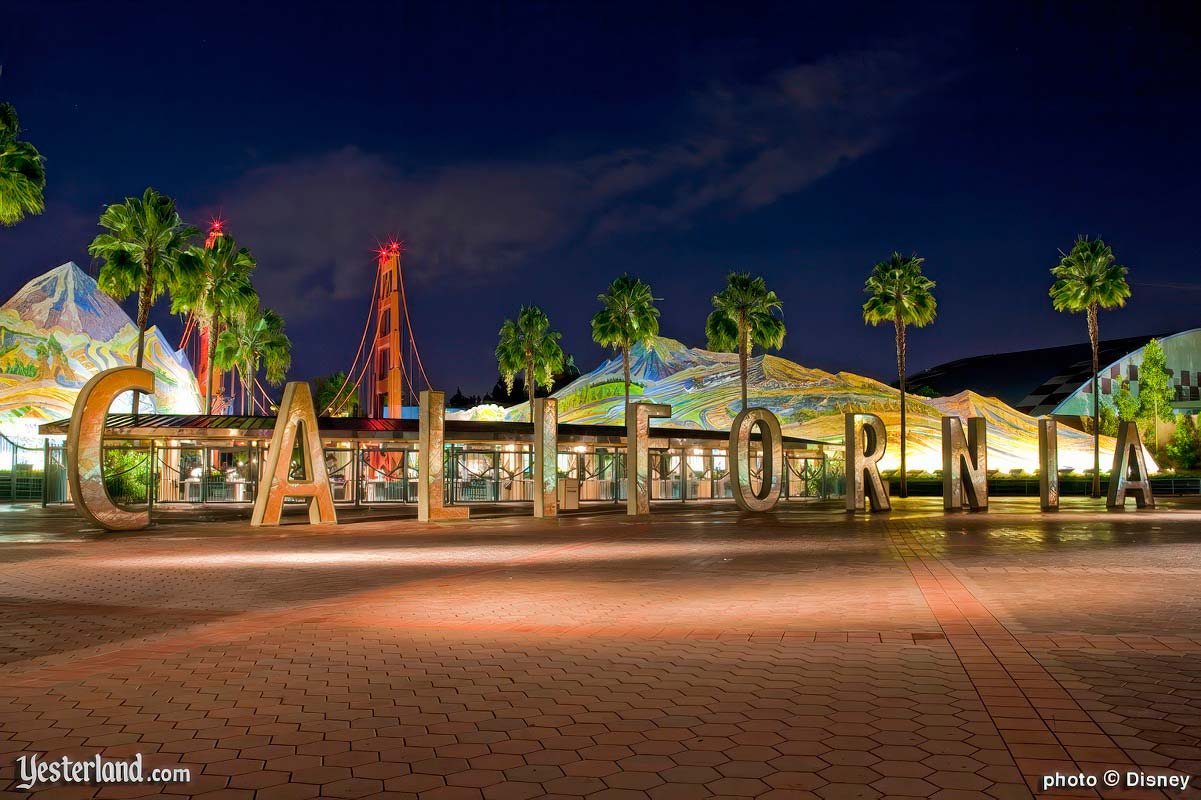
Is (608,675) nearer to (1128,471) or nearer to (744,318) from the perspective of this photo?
(1128,471)

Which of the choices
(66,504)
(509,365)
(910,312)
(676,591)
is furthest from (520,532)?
(509,365)

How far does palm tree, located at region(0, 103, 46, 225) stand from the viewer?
23.0 m

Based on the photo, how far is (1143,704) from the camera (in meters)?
5.47

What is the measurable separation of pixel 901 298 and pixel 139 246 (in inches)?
1500

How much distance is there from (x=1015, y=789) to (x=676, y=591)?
710cm

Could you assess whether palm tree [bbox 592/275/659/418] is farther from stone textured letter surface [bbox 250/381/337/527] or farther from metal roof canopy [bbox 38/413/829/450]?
stone textured letter surface [bbox 250/381/337/527]

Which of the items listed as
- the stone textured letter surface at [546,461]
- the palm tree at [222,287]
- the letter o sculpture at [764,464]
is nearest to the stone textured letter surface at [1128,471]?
the letter o sculpture at [764,464]

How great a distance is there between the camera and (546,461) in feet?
89.7

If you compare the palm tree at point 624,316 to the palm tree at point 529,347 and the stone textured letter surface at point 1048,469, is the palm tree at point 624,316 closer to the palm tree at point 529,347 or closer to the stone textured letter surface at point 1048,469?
the palm tree at point 529,347

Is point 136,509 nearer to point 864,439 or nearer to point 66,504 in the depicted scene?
point 66,504

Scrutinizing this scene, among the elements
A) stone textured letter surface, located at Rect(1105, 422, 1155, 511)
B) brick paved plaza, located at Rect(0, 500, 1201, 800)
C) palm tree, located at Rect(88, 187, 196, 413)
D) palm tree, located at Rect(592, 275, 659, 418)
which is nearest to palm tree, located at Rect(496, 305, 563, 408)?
palm tree, located at Rect(592, 275, 659, 418)

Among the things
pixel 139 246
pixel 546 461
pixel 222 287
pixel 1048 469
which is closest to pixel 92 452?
pixel 546 461

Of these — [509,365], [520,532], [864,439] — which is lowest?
[520,532]

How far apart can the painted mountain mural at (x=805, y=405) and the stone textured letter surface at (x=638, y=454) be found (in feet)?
111
